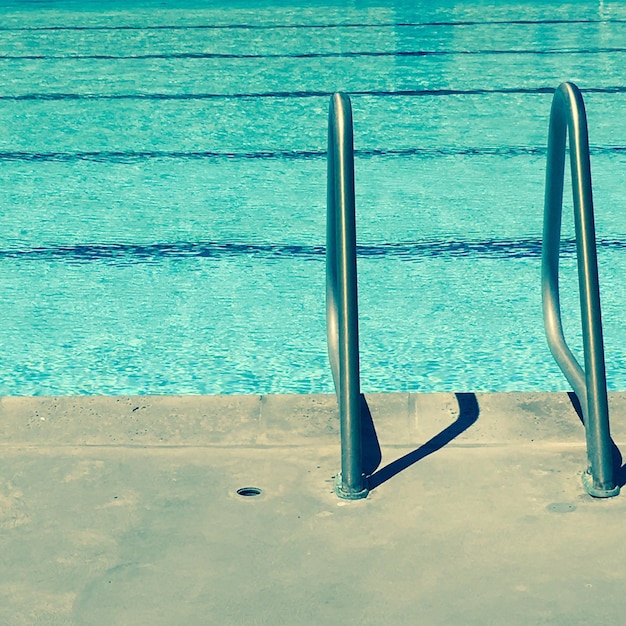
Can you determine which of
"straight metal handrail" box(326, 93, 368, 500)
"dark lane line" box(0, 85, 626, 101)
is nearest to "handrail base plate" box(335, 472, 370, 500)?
"straight metal handrail" box(326, 93, 368, 500)

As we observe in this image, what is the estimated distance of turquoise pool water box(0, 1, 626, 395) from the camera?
11.6 ft

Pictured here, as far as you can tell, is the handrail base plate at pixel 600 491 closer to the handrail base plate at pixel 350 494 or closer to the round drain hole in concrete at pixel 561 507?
the round drain hole in concrete at pixel 561 507

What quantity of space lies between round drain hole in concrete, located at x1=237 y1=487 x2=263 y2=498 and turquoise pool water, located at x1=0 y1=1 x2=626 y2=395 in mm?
836

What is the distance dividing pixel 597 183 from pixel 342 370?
122 inches

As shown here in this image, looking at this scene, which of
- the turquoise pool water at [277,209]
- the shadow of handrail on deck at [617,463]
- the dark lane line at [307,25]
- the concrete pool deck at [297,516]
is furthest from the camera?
the dark lane line at [307,25]

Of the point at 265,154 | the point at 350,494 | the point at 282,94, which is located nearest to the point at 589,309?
the point at 350,494

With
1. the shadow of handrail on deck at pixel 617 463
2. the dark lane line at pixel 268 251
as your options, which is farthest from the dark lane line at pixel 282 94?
the shadow of handrail on deck at pixel 617 463

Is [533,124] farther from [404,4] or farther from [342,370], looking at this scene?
[404,4]

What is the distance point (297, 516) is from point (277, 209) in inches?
108

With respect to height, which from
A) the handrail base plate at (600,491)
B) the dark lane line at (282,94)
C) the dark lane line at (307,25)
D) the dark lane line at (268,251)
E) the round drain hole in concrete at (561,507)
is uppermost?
the dark lane line at (307,25)

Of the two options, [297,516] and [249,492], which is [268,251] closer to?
[249,492]

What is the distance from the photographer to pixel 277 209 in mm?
4953

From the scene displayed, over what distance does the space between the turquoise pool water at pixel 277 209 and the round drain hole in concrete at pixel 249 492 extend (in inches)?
32.9

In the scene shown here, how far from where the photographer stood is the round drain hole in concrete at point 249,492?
8.07ft
